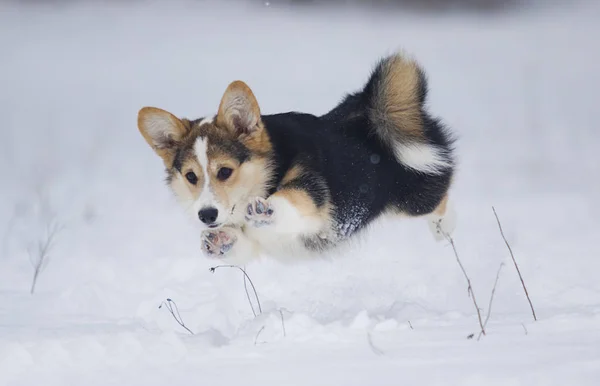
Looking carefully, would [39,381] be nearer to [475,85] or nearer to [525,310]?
[525,310]

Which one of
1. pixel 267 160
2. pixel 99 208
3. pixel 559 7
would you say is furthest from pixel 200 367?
pixel 559 7

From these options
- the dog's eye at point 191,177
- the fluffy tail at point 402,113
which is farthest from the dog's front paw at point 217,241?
the fluffy tail at point 402,113

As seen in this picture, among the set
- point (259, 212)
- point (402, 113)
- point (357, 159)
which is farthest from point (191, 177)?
point (402, 113)

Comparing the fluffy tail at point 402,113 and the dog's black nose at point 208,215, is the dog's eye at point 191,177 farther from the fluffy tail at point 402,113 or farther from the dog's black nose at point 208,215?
the fluffy tail at point 402,113

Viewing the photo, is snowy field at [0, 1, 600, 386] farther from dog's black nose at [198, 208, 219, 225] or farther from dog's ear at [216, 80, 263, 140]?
dog's ear at [216, 80, 263, 140]

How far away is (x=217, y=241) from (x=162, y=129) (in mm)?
668

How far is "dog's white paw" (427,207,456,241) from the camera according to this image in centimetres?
483

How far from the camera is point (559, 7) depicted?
12320 mm

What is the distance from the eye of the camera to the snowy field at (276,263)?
8.77 feet

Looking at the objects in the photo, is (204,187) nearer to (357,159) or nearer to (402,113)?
(357,159)

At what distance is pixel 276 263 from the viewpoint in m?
4.80

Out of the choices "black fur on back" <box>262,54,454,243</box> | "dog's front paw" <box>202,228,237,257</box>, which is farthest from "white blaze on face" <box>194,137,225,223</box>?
"black fur on back" <box>262,54,454,243</box>

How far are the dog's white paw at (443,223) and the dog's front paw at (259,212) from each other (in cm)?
167

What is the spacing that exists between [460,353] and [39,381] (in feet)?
4.86
